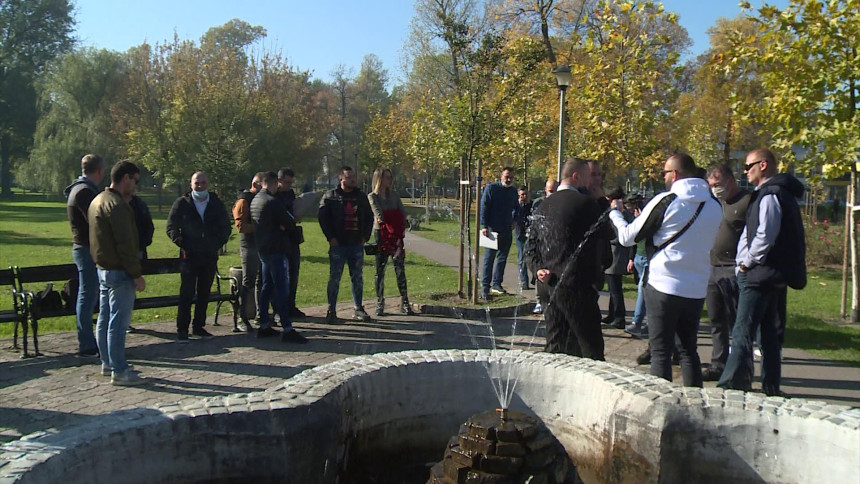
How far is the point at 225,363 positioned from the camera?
697 centimetres

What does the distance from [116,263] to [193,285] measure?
80.9 inches

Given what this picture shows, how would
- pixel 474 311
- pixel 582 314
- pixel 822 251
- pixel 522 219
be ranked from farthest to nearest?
pixel 822 251 → pixel 522 219 → pixel 474 311 → pixel 582 314

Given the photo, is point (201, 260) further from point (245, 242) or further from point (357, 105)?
point (357, 105)

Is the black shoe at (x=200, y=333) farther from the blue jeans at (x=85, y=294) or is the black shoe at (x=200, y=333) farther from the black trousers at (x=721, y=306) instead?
the black trousers at (x=721, y=306)

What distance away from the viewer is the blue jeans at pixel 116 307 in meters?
6.01

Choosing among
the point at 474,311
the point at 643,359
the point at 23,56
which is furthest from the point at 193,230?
the point at 23,56

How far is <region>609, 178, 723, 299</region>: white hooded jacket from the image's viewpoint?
4766 mm

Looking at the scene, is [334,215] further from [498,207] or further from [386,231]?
[498,207]

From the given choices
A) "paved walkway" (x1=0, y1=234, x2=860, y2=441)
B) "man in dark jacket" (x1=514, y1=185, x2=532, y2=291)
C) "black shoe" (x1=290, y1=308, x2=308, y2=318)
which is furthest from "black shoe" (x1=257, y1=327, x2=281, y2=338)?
"man in dark jacket" (x1=514, y1=185, x2=532, y2=291)

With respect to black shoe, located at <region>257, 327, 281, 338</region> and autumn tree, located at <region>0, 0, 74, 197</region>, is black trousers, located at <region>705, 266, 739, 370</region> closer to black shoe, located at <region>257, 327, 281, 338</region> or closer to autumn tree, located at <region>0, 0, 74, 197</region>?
black shoe, located at <region>257, 327, 281, 338</region>

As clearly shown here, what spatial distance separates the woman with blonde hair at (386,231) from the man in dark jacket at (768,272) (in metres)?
5.06

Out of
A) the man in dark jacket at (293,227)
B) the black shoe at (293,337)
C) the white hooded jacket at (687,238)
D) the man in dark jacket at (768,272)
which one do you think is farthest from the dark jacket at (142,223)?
the man in dark jacket at (768,272)

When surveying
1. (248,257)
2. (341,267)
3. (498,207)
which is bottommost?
(341,267)

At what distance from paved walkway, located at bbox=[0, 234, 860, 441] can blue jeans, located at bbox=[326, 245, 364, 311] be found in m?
0.41
